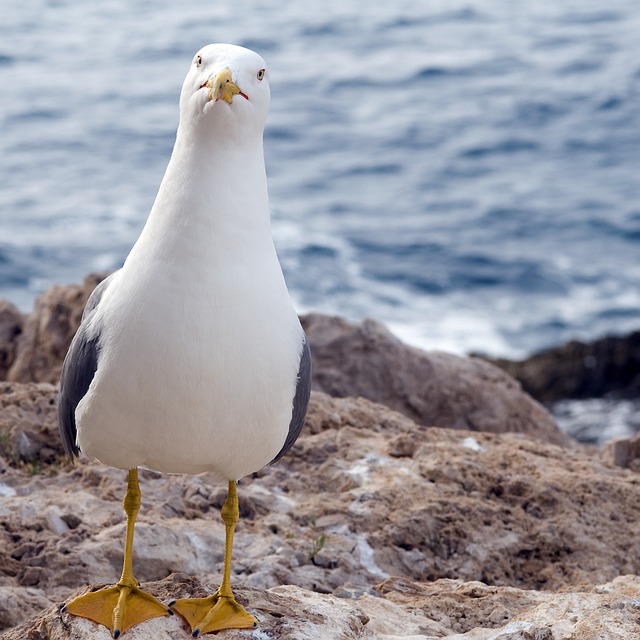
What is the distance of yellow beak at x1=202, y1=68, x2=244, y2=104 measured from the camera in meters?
4.88

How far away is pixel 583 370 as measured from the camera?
58.4 feet

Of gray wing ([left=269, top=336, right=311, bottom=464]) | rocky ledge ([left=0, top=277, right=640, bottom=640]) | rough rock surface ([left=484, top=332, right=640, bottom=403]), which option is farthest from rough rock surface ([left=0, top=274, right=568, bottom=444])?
rough rock surface ([left=484, top=332, right=640, bottom=403])

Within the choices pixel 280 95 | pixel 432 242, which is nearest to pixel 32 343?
pixel 432 242

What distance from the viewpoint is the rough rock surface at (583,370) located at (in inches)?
690

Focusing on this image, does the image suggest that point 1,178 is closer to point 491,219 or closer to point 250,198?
point 491,219

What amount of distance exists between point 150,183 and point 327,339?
14.5m

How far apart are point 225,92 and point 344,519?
310 centimetres

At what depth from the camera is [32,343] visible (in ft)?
36.3

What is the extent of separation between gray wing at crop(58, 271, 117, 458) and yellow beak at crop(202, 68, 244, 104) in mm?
1064

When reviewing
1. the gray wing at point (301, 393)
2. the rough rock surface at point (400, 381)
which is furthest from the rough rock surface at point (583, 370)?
the gray wing at point (301, 393)

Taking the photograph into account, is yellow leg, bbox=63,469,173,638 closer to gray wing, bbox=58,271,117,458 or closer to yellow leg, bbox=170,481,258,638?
yellow leg, bbox=170,481,258,638

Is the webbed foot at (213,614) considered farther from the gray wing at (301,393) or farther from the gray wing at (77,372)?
the gray wing at (77,372)

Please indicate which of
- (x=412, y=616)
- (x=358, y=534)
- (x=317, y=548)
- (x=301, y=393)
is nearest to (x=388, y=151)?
(x=358, y=534)

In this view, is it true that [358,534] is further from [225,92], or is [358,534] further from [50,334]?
[50,334]
